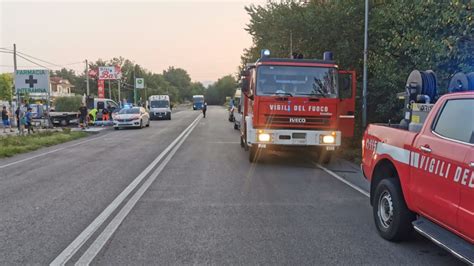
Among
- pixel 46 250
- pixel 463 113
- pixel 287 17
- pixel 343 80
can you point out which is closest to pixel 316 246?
pixel 463 113

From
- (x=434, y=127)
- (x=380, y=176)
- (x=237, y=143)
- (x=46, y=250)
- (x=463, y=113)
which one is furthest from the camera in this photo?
(x=237, y=143)

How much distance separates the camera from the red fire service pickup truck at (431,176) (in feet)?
13.0

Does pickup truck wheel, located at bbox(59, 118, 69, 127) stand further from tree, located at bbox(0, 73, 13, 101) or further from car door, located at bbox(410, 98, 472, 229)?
tree, located at bbox(0, 73, 13, 101)

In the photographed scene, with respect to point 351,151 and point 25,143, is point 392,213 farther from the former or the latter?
point 25,143

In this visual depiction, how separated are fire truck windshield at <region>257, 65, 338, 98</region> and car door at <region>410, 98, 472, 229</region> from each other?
6.75m

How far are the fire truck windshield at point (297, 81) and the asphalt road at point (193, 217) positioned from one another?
198 cm

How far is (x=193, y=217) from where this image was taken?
6.48m

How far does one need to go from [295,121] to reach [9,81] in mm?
96978

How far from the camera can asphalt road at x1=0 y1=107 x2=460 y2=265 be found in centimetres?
489

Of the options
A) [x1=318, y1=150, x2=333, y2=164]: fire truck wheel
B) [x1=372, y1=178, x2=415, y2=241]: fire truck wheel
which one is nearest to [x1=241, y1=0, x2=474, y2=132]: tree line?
[x1=318, y1=150, x2=333, y2=164]: fire truck wheel

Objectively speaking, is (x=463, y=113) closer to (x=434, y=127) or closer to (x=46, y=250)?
(x=434, y=127)

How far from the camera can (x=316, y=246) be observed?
16.9 ft

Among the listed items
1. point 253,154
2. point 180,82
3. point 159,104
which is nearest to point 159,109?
point 159,104

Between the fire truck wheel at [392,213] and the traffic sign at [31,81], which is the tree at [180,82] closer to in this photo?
the traffic sign at [31,81]
